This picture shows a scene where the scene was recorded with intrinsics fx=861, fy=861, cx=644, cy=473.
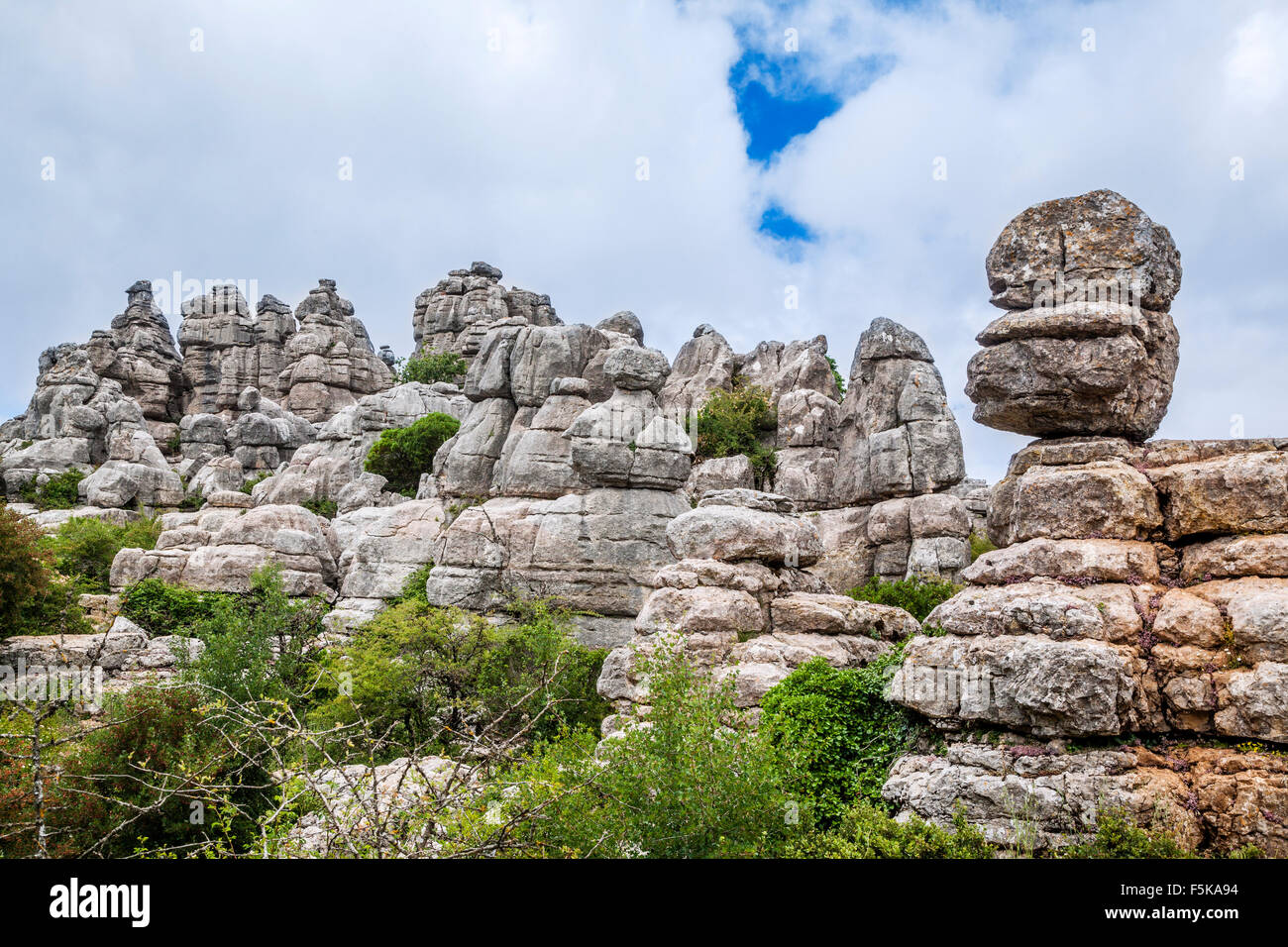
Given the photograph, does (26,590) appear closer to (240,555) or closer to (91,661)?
(91,661)

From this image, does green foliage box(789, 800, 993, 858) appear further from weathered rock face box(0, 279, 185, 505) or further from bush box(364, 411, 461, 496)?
weathered rock face box(0, 279, 185, 505)

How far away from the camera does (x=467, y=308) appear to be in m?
Result: 64.7

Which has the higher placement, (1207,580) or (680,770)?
(1207,580)

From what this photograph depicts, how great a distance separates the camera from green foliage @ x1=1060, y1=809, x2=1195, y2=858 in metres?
6.37

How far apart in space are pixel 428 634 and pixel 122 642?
9048 mm

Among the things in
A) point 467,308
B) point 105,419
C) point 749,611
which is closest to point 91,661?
point 749,611

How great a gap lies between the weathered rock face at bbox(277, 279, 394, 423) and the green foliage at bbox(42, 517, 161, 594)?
1086 inches

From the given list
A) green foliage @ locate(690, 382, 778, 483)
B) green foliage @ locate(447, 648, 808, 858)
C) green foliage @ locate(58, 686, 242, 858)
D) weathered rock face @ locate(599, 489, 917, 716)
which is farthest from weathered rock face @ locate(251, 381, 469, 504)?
green foliage @ locate(447, 648, 808, 858)

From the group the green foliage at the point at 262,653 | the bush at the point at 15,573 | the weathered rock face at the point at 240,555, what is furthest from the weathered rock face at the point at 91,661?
the weathered rock face at the point at 240,555
